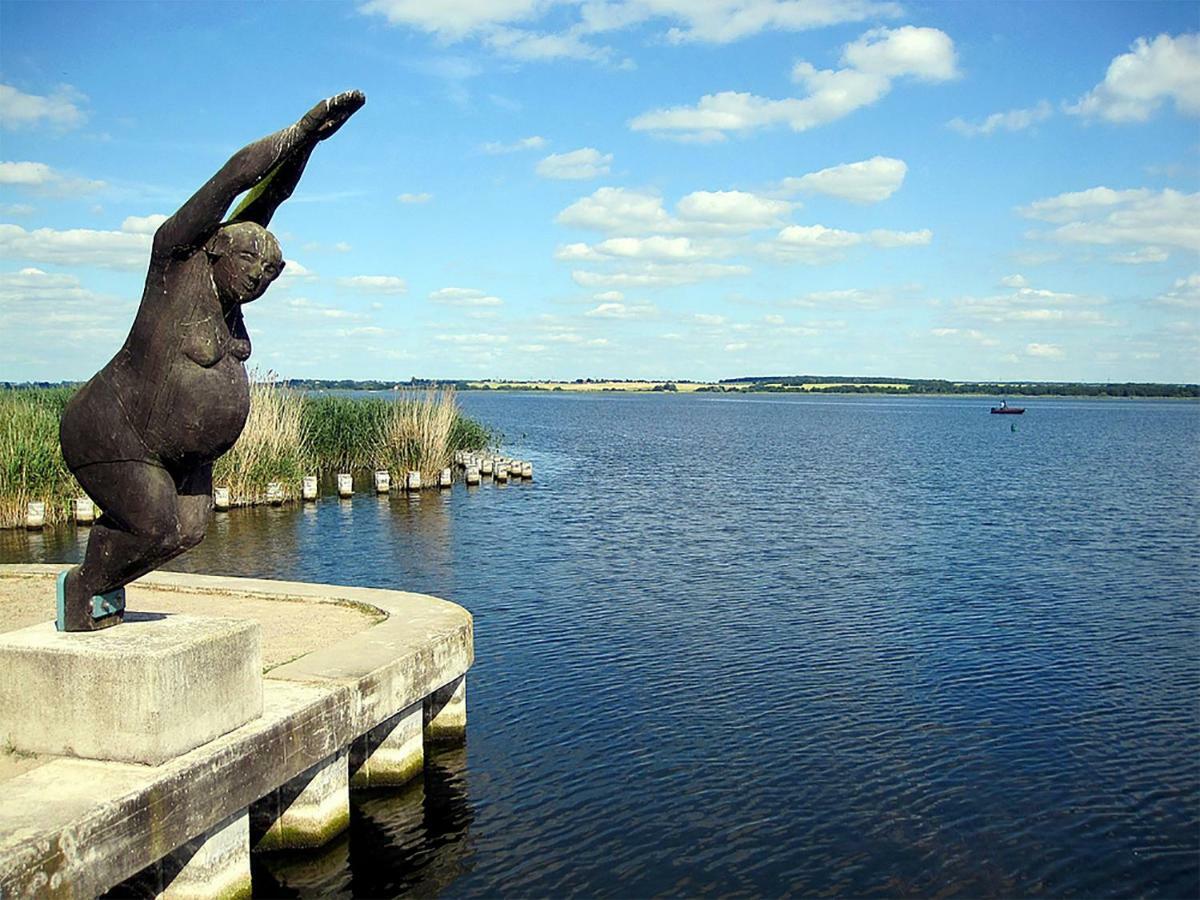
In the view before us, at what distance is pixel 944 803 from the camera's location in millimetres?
8594

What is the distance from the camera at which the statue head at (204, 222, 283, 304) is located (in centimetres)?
591

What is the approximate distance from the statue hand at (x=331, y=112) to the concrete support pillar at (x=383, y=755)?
4496 millimetres

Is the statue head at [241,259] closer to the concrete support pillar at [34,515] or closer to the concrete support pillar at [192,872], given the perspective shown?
the concrete support pillar at [192,872]

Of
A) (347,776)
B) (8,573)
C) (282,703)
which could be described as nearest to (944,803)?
(347,776)

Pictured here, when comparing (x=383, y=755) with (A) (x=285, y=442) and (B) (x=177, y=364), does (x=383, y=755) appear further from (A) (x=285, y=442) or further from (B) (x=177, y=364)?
(A) (x=285, y=442)

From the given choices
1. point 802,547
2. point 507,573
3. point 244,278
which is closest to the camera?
point 244,278

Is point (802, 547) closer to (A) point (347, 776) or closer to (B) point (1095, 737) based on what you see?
(B) point (1095, 737)

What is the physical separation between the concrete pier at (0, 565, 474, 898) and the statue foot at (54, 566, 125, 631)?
0.38 ft

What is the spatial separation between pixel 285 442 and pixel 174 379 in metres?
20.9

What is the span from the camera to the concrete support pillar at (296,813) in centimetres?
726

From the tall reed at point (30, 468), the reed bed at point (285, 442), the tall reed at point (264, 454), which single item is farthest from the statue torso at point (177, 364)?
the tall reed at point (264, 454)

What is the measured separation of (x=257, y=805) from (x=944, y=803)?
16.7 ft

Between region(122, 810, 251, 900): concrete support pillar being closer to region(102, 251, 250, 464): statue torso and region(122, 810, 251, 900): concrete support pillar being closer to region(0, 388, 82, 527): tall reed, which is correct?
region(102, 251, 250, 464): statue torso

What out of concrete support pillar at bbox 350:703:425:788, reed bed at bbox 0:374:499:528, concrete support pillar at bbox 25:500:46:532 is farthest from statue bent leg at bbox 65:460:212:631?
concrete support pillar at bbox 25:500:46:532
